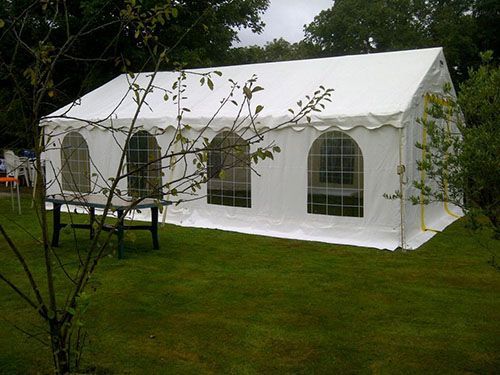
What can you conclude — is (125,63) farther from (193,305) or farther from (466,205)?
(193,305)

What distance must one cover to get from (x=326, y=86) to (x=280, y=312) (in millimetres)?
5041

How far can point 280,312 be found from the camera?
4.98m

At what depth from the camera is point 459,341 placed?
427 centimetres

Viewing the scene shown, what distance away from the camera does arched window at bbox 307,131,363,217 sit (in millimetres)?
8117

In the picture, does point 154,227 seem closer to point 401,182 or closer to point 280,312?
point 280,312

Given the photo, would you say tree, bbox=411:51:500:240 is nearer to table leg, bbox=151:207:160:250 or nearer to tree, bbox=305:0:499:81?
table leg, bbox=151:207:160:250

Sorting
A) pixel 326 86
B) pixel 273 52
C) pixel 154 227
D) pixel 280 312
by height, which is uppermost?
pixel 273 52

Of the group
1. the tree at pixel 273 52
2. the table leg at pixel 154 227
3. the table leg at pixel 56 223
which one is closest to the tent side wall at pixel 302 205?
the table leg at pixel 154 227

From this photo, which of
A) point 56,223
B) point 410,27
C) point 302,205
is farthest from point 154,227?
point 410,27

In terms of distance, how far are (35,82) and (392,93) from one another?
251 inches

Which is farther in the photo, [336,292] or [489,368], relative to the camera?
[336,292]

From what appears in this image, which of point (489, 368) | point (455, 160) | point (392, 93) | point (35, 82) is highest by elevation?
point (392, 93)

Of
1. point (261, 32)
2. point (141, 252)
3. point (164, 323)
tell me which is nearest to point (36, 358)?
point (164, 323)

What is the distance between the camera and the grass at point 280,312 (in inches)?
153
